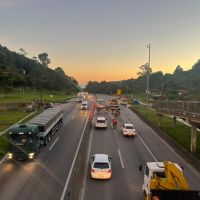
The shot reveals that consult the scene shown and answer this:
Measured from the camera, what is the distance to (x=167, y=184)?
18234 mm

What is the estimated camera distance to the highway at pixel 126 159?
23047 mm

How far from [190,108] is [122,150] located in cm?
858

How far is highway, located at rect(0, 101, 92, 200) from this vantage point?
22516 millimetres

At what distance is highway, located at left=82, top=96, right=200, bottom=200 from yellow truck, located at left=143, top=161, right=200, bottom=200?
3357mm

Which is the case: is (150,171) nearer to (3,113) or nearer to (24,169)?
(24,169)

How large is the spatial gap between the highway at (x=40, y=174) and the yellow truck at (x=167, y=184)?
6.49 m

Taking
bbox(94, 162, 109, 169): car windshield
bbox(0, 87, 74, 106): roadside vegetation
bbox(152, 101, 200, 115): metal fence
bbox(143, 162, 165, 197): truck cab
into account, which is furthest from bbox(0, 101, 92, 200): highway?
bbox(0, 87, 74, 106): roadside vegetation

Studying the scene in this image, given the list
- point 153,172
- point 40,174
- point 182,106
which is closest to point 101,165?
point 40,174

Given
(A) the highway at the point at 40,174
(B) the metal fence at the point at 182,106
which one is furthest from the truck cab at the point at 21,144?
(B) the metal fence at the point at 182,106

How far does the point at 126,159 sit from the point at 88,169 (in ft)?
17.8

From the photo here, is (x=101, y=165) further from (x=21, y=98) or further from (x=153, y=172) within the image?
(x=21, y=98)

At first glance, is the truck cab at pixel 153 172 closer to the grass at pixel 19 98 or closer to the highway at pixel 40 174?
the highway at pixel 40 174

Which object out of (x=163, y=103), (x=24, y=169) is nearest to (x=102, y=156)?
(x=24, y=169)

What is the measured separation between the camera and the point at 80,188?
2350 centimetres
